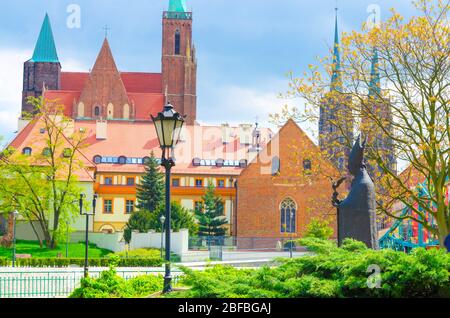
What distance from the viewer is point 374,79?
2638cm

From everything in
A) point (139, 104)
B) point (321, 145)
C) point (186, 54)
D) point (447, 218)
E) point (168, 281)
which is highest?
point (186, 54)

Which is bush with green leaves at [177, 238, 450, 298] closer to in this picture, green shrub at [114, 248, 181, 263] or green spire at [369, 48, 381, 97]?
green spire at [369, 48, 381, 97]

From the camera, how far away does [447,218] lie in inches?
904

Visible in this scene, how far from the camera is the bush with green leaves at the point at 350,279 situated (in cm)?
862

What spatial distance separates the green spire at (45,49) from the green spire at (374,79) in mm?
83169

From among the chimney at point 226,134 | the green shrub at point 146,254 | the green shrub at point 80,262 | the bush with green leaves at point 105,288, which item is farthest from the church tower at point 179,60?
the bush with green leaves at point 105,288

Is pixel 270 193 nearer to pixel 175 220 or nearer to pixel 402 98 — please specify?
pixel 175 220

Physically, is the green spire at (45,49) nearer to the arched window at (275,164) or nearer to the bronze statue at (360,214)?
the arched window at (275,164)

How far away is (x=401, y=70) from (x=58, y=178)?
3314 cm

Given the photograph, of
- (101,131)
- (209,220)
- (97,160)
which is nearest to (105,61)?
(101,131)

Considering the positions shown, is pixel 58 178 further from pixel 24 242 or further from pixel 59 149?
pixel 59 149

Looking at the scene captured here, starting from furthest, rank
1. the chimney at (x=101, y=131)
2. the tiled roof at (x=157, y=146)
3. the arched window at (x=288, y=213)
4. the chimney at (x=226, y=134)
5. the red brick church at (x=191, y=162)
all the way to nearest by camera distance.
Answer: the chimney at (x=101, y=131) → the chimney at (x=226, y=134) → the tiled roof at (x=157, y=146) → the arched window at (x=288, y=213) → the red brick church at (x=191, y=162)

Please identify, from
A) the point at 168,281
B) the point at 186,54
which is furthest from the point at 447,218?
the point at 186,54

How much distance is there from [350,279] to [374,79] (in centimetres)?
1853
